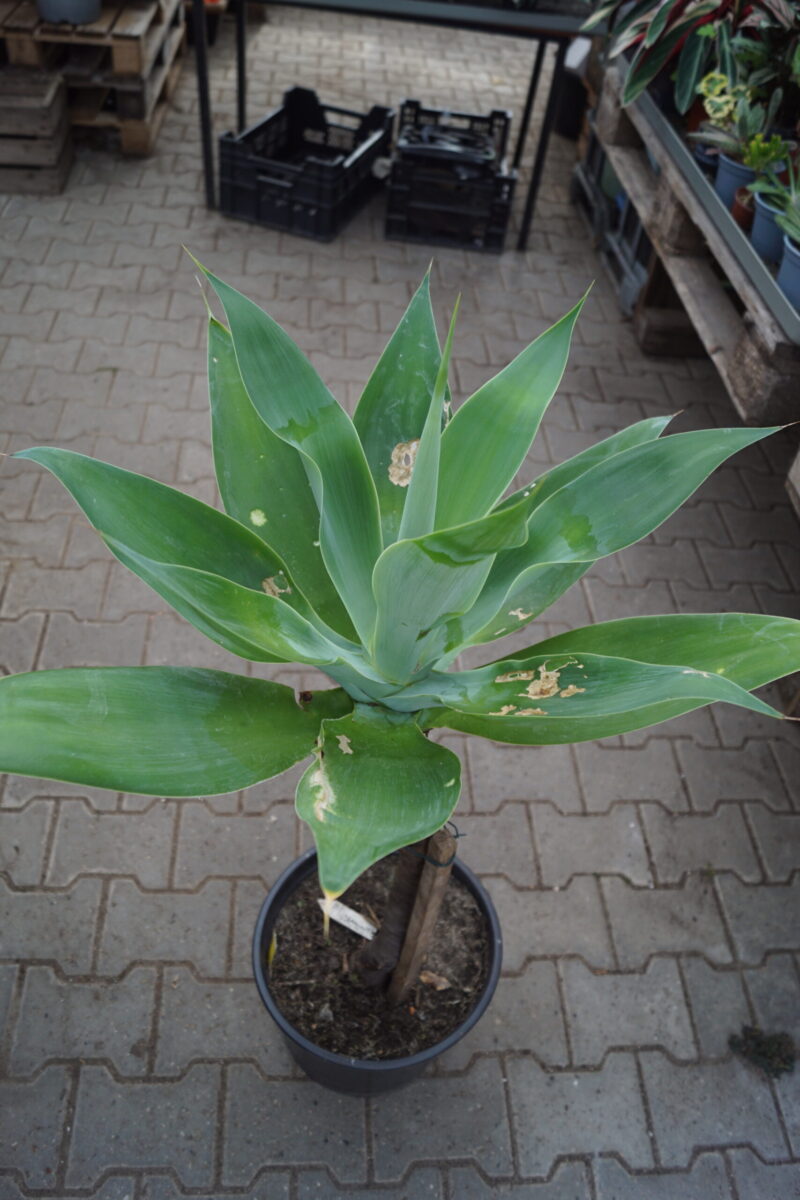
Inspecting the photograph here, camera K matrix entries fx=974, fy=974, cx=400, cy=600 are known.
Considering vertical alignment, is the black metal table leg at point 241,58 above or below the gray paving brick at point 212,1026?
above

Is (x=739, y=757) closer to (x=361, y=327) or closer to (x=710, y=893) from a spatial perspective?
(x=710, y=893)

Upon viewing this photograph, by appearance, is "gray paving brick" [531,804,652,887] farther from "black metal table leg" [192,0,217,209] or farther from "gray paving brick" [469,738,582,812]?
"black metal table leg" [192,0,217,209]

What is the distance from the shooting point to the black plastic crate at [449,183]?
172 inches

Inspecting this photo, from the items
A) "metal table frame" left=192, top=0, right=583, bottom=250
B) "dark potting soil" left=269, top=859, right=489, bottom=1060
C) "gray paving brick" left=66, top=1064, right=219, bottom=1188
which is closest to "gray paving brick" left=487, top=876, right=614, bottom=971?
"dark potting soil" left=269, top=859, right=489, bottom=1060

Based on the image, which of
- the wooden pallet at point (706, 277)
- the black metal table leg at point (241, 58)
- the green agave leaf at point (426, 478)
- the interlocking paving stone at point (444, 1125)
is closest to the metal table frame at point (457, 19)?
the wooden pallet at point (706, 277)

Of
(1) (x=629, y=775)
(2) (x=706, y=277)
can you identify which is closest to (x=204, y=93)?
(2) (x=706, y=277)

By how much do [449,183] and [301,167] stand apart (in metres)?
0.67

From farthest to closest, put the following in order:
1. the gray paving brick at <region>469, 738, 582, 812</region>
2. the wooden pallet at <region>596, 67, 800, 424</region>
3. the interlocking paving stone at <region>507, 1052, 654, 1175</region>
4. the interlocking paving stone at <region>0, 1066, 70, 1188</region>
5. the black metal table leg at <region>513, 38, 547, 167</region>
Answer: the black metal table leg at <region>513, 38, 547, 167</region> < the wooden pallet at <region>596, 67, 800, 424</region> < the gray paving brick at <region>469, 738, 582, 812</region> < the interlocking paving stone at <region>507, 1052, 654, 1175</region> < the interlocking paving stone at <region>0, 1066, 70, 1188</region>

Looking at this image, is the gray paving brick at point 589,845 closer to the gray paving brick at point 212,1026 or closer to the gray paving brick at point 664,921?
the gray paving brick at point 664,921

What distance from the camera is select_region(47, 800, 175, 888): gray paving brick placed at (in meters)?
2.35

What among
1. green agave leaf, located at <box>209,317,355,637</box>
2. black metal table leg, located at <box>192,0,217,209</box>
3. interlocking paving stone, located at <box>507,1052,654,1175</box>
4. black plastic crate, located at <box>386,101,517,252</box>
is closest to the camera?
green agave leaf, located at <box>209,317,355,637</box>

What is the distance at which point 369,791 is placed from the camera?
1092mm

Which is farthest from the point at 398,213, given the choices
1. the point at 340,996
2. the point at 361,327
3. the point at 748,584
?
the point at 340,996

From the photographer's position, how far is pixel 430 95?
5.95 m
